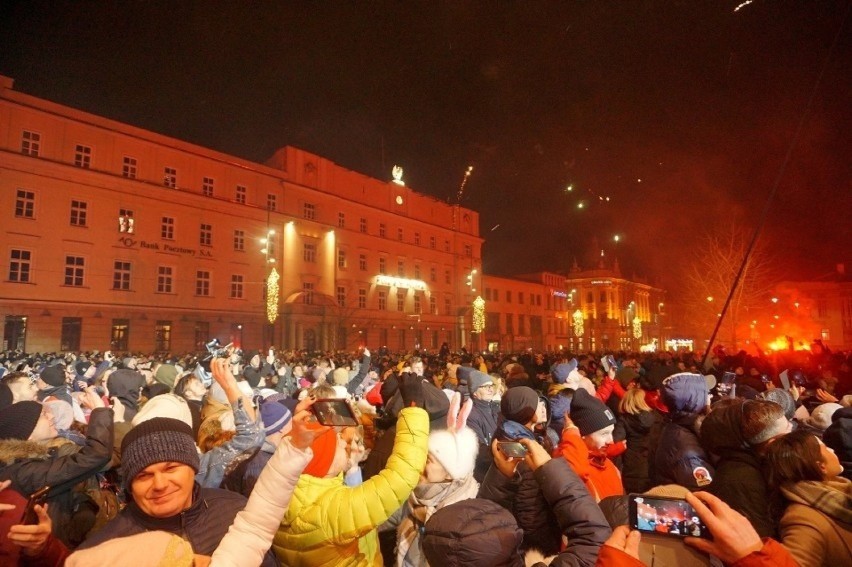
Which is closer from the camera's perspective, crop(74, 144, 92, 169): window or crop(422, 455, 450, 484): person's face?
crop(422, 455, 450, 484): person's face

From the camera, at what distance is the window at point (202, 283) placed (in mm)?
37250

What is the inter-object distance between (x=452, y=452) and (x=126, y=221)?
38.1 metres

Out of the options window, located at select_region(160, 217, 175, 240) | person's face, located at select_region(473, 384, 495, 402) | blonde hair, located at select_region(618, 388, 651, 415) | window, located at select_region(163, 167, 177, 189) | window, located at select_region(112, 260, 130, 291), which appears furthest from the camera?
window, located at select_region(163, 167, 177, 189)

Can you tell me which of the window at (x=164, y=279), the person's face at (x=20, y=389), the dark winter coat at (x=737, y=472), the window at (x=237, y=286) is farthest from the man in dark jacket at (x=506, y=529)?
the window at (x=237, y=286)

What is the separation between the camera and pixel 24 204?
30.6m

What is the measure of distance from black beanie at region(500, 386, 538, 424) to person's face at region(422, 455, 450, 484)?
0.89 m

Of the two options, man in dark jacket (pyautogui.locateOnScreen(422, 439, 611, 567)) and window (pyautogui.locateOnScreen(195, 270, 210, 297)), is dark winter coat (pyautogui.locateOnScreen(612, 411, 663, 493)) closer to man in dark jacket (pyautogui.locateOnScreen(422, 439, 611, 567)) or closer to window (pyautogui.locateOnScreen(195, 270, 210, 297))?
man in dark jacket (pyautogui.locateOnScreen(422, 439, 611, 567))

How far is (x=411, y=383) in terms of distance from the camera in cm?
383

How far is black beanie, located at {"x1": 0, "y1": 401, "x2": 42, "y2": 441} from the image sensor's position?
11.0 ft

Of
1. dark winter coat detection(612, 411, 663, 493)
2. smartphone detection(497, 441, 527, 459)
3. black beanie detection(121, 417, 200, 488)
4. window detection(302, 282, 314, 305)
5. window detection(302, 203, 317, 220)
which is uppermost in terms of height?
window detection(302, 203, 317, 220)

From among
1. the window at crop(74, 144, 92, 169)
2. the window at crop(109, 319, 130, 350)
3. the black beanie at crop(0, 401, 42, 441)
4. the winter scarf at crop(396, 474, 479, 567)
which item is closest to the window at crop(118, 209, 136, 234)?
the window at crop(74, 144, 92, 169)

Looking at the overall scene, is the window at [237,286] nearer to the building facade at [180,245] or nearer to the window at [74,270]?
the building facade at [180,245]

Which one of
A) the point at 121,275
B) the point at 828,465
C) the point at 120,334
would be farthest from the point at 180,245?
the point at 828,465

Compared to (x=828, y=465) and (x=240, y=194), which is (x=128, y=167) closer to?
(x=240, y=194)
